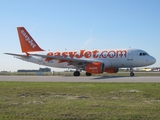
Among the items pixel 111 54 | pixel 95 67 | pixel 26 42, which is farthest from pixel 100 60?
pixel 26 42

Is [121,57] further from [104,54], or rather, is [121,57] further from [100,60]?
[100,60]

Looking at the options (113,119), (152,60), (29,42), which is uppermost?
(29,42)

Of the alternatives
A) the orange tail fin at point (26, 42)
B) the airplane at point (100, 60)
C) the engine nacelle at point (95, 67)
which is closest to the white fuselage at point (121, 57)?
the airplane at point (100, 60)

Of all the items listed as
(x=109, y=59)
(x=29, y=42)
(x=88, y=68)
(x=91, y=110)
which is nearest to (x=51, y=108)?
(x=91, y=110)

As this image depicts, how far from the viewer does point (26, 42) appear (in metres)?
46.2

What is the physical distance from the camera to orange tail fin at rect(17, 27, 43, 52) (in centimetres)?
4597

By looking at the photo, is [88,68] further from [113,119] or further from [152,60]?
[113,119]

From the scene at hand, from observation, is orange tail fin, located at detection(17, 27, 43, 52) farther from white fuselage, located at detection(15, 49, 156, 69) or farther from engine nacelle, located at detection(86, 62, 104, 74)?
engine nacelle, located at detection(86, 62, 104, 74)

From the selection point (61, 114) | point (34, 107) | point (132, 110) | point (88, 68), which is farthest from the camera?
point (88, 68)

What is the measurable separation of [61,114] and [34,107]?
1762 millimetres

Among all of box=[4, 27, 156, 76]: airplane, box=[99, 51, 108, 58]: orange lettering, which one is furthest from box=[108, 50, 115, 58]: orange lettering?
box=[99, 51, 108, 58]: orange lettering

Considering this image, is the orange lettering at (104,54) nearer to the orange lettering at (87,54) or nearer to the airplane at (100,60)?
the airplane at (100,60)

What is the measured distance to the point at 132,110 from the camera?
9281mm

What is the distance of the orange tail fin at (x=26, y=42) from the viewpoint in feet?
151
